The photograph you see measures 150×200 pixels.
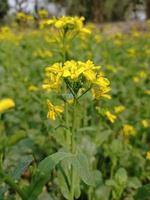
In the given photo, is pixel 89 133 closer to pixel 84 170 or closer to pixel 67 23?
pixel 67 23

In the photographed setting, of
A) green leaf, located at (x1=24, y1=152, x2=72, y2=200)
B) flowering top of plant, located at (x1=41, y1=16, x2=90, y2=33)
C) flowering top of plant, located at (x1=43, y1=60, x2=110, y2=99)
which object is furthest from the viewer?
flowering top of plant, located at (x1=41, y1=16, x2=90, y2=33)

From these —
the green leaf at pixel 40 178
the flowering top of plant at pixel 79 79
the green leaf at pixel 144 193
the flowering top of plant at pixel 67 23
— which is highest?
the flowering top of plant at pixel 67 23

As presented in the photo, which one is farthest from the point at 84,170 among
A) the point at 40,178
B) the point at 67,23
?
the point at 67,23

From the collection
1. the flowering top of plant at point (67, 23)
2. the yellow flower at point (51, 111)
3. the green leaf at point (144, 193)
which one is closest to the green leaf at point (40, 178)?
the yellow flower at point (51, 111)

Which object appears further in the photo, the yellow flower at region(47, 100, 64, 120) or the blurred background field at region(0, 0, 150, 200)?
the blurred background field at region(0, 0, 150, 200)

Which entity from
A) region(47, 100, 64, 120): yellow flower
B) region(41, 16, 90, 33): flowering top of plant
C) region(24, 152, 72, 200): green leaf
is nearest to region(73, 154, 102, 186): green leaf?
region(24, 152, 72, 200): green leaf

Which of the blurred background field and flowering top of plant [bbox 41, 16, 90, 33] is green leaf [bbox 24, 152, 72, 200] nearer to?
the blurred background field

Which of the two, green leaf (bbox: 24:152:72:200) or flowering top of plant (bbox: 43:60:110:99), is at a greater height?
flowering top of plant (bbox: 43:60:110:99)

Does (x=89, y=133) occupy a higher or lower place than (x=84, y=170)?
higher

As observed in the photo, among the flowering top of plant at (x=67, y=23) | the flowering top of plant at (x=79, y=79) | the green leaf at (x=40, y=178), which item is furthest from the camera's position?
the flowering top of plant at (x=67, y=23)

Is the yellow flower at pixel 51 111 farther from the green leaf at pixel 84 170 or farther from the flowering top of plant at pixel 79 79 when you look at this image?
the green leaf at pixel 84 170

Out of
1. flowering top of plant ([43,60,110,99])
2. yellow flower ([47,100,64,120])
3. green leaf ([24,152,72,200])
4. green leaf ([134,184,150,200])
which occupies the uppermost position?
flowering top of plant ([43,60,110,99])
